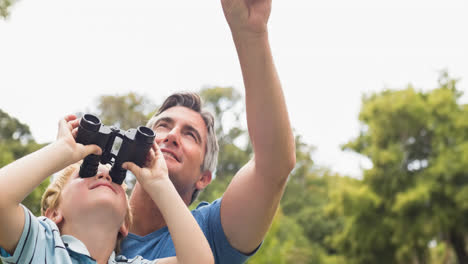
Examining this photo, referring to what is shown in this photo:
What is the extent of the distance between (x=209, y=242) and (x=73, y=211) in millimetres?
641

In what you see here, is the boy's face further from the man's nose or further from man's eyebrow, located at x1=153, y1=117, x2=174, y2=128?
man's eyebrow, located at x1=153, y1=117, x2=174, y2=128

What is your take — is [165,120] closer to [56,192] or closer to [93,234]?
[56,192]

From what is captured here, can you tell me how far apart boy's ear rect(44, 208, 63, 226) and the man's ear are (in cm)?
104

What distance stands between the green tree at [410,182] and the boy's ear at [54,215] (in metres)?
19.5

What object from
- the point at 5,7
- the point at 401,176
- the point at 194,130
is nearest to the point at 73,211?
the point at 194,130

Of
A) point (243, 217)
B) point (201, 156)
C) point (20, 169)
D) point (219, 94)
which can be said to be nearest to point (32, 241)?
point (20, 169)

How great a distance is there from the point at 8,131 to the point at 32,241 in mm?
20349

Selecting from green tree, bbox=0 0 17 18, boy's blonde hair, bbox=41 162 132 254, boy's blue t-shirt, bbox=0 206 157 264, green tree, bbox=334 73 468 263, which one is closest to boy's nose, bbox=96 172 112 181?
boy's blonde hair, bbox=41 162 132 254

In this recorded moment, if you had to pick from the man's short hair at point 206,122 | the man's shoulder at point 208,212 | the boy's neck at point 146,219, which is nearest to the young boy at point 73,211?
the man's shoulder at point 208,212

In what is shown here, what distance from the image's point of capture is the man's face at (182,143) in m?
2.69

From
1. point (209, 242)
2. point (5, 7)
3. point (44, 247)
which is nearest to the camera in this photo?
point (44, 247)

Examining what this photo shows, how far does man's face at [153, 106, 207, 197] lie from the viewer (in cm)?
269

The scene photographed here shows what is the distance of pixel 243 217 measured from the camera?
6.86 feet

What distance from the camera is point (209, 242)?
7.30 feet
